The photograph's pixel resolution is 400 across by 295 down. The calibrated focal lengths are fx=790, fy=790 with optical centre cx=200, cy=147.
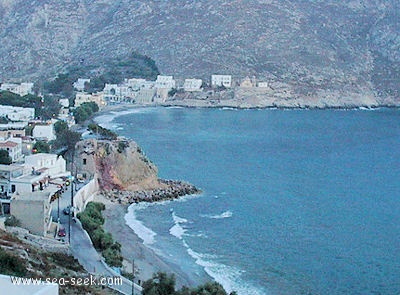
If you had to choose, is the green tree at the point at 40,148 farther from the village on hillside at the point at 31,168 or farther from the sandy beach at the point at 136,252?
the sandy beach at the point at 136,252

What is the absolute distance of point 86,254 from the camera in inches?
813

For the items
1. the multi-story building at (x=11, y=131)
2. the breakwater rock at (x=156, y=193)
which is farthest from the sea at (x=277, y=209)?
the multi-story building at (x=11, y=131)

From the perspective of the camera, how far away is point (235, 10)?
9750 cm

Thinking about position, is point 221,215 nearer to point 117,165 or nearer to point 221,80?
point 117,165

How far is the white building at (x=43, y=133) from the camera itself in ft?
126

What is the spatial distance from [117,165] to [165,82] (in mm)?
48293

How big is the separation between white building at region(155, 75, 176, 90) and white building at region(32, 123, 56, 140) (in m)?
41.4

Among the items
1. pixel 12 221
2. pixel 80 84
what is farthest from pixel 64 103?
pixel 12 221

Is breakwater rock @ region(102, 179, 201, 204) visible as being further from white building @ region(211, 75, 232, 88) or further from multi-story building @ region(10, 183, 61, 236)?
white building @ region(211, 75, 232, 88)

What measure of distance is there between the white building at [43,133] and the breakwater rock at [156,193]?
7273mm

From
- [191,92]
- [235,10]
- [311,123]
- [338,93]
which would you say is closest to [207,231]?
[311,123]

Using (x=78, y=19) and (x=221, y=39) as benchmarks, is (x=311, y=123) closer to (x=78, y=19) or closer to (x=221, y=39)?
(x=221, y=39)

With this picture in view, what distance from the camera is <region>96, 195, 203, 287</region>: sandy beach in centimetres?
2173

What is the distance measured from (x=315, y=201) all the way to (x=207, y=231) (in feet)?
25.0
